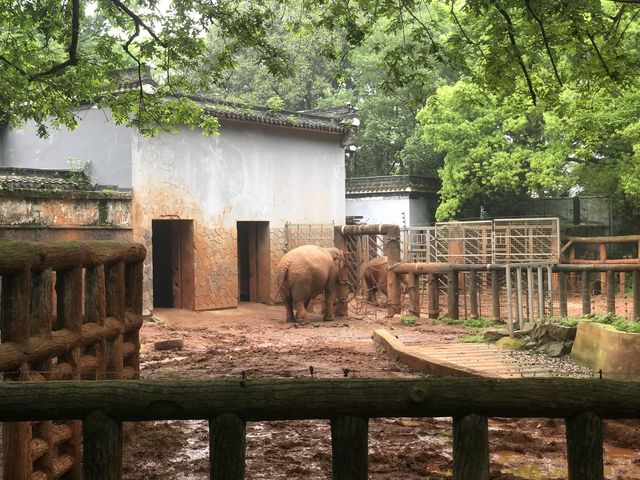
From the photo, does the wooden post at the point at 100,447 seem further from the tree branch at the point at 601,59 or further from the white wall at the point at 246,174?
the white wall at the point at 246,174

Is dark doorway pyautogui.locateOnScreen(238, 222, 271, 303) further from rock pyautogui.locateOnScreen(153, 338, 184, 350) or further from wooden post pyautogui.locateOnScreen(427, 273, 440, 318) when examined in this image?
rock pyautogui.locateOnScreen(153, 338, 184, 350)

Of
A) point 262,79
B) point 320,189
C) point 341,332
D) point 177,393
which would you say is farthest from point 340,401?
point 262,79

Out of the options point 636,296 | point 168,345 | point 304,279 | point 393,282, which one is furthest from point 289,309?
point 636,296

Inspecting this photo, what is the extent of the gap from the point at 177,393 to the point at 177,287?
17968mm

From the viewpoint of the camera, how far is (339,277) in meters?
19.3

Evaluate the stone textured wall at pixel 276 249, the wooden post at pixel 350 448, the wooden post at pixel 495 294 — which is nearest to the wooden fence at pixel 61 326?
the wooden post at pixel 350 448

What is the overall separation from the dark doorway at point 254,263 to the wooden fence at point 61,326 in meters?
15.4

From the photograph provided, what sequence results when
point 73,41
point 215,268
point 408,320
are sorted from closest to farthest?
1. point 73,41
2. point 408,320
3. point 215,268

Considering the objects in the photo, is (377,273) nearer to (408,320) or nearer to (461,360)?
(408,320)

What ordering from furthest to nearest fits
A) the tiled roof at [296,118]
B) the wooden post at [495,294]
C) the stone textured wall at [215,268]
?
the tiled roof at [296,118], the stone textured wall at [215,268], the wooden post at [495,294]

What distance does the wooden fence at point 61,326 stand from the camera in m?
4.35

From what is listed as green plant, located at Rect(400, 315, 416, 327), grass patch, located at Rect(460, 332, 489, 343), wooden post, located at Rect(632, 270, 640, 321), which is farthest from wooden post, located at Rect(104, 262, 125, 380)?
green plant, located at Rect(400, 315, 416, 327)

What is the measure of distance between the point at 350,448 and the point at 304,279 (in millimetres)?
15549

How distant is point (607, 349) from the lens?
29.1ft
